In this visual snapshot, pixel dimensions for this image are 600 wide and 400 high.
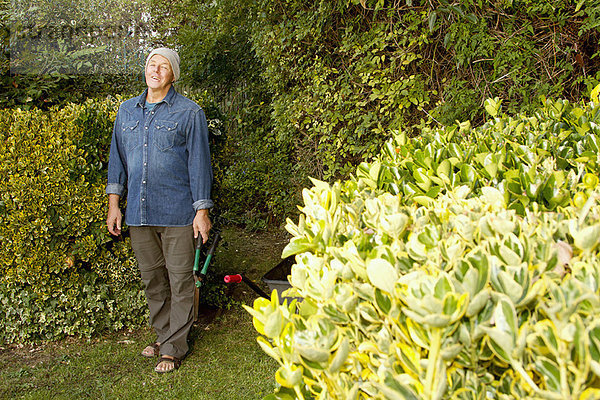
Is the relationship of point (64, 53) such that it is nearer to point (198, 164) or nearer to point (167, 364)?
point (198, 164)

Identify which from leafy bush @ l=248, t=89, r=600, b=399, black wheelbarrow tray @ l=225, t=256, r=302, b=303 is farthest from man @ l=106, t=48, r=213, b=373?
leafy bush @ l=248, t=89, r=600, b=399

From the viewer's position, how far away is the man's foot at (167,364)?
3.60 m

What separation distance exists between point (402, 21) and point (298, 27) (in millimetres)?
1314

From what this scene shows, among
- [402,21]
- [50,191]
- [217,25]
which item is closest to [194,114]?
[50,191]

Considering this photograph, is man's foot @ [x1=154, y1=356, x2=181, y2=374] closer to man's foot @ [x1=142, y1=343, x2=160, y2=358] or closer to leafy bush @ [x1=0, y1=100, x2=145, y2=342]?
man's foot @ [x1=142, y1=343, x2=160, y2=358]

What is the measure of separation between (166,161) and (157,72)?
2.11ft

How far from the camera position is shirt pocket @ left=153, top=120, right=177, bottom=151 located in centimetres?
352

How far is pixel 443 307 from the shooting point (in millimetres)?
861

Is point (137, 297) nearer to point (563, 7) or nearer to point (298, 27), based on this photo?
point (298, 27)

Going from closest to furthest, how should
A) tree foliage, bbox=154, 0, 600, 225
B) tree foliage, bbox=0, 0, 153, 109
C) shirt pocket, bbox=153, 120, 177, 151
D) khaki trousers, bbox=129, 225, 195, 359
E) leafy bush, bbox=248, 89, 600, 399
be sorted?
leafy bush, bbox=248, 89, 600, 399
shirt pocket, bbox=153, 120, 177, 151
khaki trousers, bbox=129, 225, 195, 359
tree foliage, bbox=154, 0, 600, 225
tree foliage, bbox=0, 0, 153, 109

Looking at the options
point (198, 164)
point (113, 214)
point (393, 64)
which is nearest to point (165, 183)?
point (198, 164)

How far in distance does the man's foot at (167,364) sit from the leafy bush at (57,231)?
0.75 m

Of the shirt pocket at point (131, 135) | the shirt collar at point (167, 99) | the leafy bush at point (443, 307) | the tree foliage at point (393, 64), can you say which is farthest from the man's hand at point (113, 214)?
the leafy bush at point (443, 307)

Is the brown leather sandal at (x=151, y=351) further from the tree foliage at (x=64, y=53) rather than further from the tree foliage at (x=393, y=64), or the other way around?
the tree foliage at (x=64, y=53)
